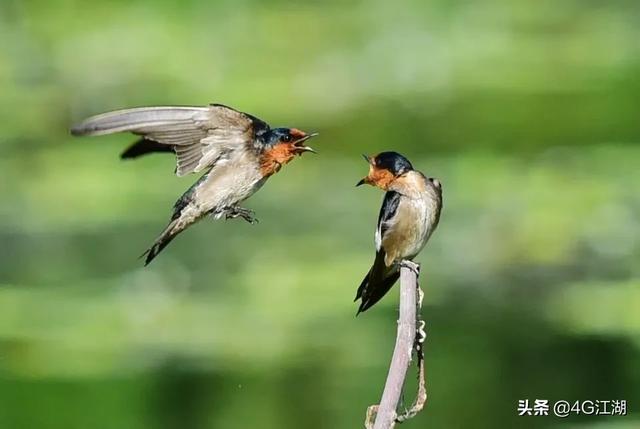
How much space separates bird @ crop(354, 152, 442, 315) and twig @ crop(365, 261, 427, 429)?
447 mm

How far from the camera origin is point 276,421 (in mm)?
4344

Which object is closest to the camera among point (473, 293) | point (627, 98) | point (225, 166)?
point (225, 166)

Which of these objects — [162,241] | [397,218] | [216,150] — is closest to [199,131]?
[216,150]

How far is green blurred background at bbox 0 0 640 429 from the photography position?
4.51 meters

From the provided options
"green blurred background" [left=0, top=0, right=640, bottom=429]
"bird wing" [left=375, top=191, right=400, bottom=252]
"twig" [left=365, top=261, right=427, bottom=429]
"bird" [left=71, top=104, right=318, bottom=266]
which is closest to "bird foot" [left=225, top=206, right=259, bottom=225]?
"bird" [left=71, top=104, right=318, bottom=266]

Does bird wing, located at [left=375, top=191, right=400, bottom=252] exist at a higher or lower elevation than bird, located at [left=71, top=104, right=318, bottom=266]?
higher

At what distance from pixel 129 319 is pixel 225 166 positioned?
2.83 meters

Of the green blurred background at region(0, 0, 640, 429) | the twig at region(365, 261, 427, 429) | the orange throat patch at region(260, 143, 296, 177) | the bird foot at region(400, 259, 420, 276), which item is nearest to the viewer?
the twig at region(365, 261, 427, 429)

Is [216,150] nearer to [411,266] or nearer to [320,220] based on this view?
[411,266]

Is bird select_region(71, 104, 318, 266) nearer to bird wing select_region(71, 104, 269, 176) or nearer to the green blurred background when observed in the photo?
bird wing select_region(71, 104, 269, 176)

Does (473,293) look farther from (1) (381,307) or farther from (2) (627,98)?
(2) (627,98)

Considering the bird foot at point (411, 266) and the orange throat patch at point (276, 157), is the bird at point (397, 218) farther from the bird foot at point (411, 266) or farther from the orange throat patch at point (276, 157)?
the orange throat patch at point (276, 157)

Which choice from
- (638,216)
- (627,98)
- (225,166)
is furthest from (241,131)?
(627,98)

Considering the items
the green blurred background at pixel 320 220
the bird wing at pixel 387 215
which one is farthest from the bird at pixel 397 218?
the green blurred background at pixel 320 220
